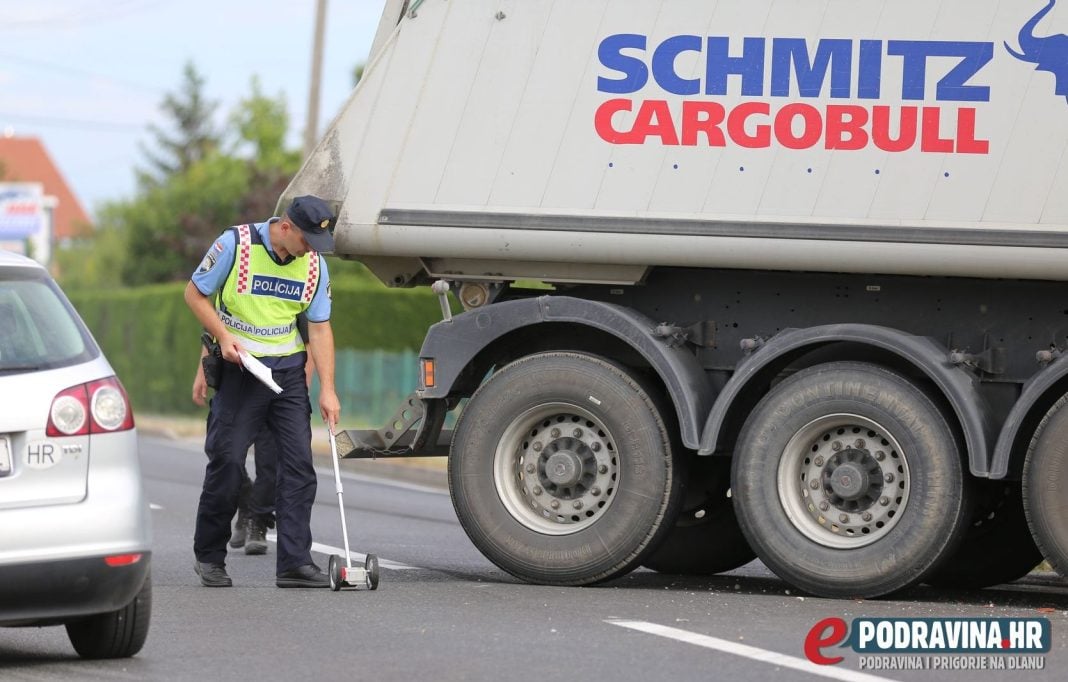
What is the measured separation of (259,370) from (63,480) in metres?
2.24

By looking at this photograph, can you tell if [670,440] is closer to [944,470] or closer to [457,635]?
[944,470]

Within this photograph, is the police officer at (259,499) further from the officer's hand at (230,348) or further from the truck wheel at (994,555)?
the truck wheel at (994,555)

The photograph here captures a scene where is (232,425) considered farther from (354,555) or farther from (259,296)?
(354,555)

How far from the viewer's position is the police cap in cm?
890

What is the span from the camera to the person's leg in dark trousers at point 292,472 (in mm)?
9188

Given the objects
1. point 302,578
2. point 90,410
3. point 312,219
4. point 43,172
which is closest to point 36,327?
point 90,410

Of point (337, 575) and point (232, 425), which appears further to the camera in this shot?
point (232, 425)

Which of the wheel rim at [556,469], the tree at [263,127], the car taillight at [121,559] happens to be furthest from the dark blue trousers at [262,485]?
the tree at [263,127]

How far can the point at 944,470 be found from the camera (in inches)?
343

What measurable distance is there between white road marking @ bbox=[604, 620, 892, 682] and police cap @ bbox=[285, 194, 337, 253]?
2.20m

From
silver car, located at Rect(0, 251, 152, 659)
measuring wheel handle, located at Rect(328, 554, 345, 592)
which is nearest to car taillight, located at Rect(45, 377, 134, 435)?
silver car, located at Rect(0, 251, 152, 659)

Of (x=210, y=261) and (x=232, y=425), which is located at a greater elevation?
(x=210, y=261)

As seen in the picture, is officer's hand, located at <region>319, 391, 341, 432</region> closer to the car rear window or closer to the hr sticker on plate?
the car rear window

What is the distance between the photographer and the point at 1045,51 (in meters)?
8.70
